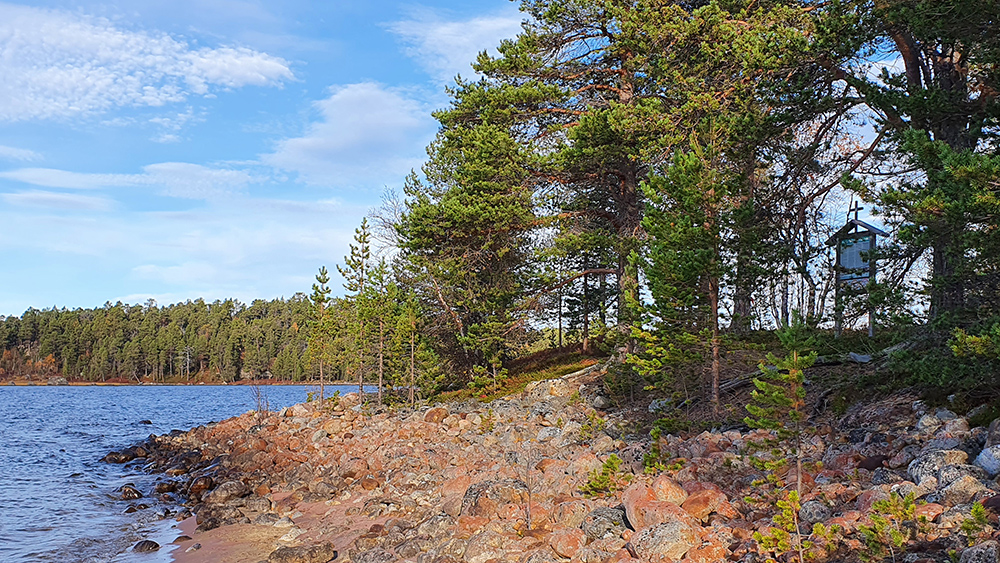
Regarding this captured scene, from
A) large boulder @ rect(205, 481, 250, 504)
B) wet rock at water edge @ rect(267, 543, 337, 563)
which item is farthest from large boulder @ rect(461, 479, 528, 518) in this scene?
large boulder @ rect(205, 481, 250, 504)

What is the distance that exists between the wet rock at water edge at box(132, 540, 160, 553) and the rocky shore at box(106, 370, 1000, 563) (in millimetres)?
480

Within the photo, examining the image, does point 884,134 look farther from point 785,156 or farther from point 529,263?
point 529,263

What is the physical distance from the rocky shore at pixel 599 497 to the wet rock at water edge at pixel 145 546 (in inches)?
18.9

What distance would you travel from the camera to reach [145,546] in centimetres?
1242

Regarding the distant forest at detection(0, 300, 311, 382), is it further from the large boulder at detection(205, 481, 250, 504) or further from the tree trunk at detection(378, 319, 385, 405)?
the large boulder at detection(205, 481, 250, 504)

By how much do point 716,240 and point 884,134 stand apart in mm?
3739

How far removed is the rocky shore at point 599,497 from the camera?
6.73 m

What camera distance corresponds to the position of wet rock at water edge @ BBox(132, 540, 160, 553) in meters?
12.3

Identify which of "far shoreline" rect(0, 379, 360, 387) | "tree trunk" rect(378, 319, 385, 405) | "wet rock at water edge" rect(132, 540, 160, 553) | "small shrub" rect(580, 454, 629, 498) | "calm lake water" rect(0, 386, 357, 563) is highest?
"tree trunk" rect(378, 319, 385, 405)

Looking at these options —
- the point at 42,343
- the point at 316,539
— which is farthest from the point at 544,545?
the point at 42,343

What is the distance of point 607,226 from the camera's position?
1016 inches

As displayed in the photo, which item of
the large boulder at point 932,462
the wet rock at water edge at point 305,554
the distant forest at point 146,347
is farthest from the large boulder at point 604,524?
the distant forest at point 146,347

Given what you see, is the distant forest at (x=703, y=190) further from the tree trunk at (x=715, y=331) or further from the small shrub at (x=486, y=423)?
the small shrub at (x=486, y=423)

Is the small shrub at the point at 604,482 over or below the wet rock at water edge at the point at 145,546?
over
